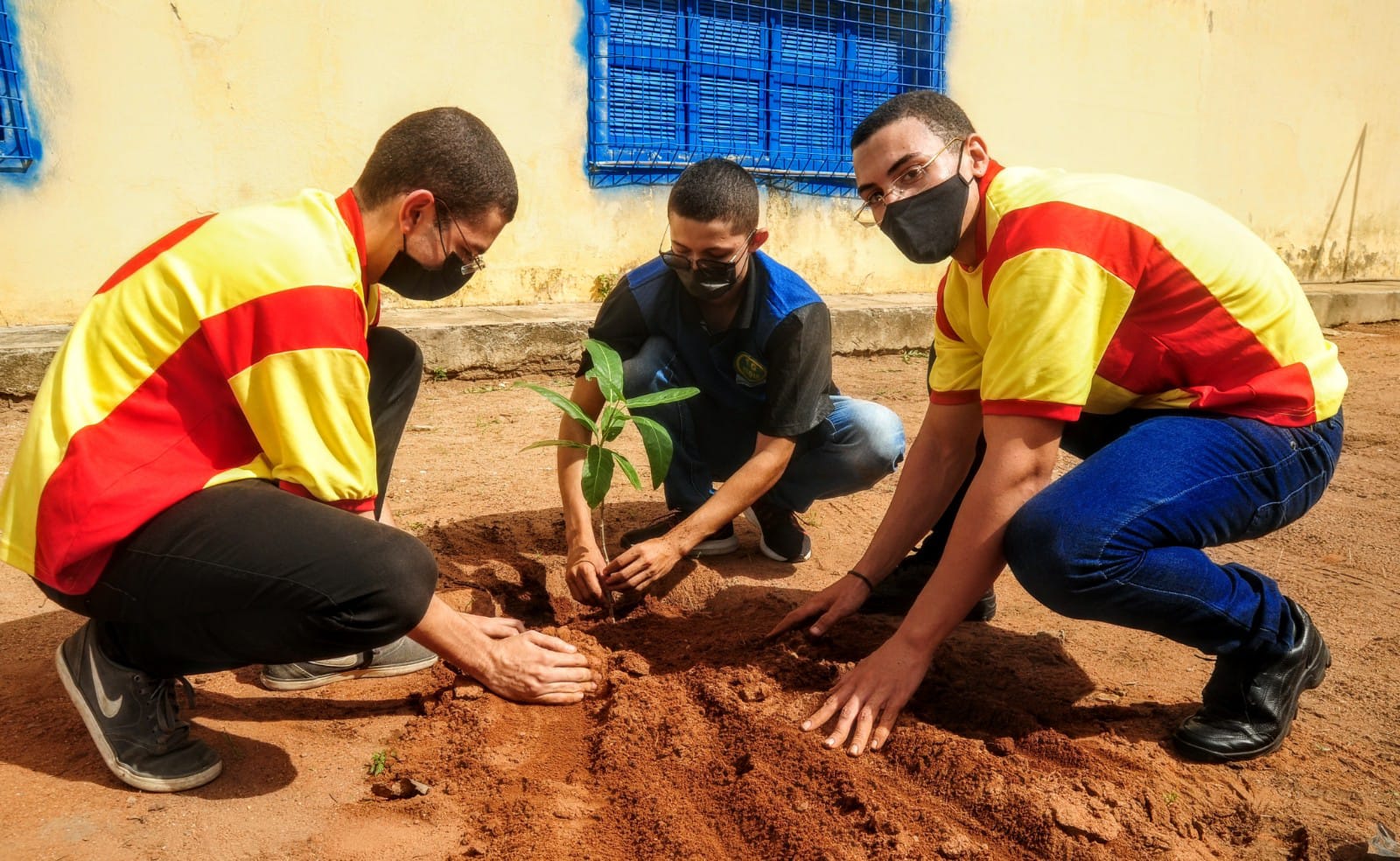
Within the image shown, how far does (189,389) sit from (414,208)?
571mm

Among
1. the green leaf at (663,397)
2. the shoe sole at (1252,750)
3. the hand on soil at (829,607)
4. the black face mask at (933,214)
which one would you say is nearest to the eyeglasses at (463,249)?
the green leaf at (663,397)

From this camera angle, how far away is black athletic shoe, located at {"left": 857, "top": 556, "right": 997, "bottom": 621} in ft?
9.48

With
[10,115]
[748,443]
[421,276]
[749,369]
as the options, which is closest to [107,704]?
[421,276]

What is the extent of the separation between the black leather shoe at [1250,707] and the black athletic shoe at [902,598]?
0.75 meters

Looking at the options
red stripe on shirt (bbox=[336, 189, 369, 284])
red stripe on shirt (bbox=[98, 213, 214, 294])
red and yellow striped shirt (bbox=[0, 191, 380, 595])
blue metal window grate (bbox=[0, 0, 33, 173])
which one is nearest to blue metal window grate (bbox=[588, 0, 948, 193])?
blue metal window grate (bbox=[0, 0, 33, 173])

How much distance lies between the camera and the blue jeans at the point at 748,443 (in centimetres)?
319

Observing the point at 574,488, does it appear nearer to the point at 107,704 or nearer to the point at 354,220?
the point at 354,220

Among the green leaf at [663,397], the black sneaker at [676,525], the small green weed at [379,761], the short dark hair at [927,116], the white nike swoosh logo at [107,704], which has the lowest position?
the small green weed at [379,761]

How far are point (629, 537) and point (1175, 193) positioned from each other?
188 cm

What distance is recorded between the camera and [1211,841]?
6.17ft

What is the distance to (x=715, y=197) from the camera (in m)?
2.81

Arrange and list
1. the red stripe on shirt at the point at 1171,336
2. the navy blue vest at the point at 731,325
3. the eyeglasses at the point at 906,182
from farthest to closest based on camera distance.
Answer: the navy blue vest at the point at 731,325 < the eyeglasses at the point at 906,182 < the red stripe on shirt at the point at 1171,336

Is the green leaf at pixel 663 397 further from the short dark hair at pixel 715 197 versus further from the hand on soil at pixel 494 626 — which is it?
the hand on soil at pixel 494 626

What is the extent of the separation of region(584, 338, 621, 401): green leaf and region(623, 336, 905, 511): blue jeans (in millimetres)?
421
